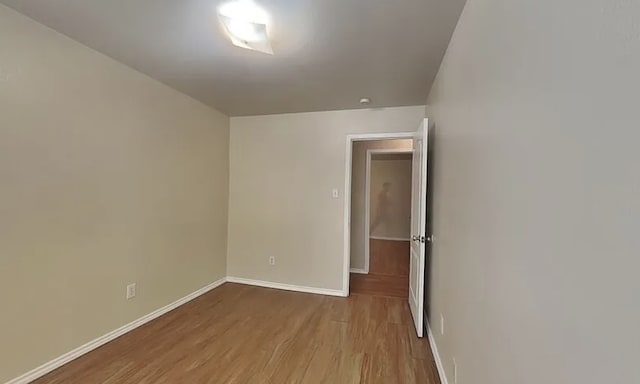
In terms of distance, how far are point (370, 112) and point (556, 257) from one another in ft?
10.3

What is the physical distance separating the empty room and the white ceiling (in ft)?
0.06

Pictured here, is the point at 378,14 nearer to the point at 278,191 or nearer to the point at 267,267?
the point at 278,191

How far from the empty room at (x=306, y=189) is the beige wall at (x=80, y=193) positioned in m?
0.01

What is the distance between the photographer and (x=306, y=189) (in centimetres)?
387

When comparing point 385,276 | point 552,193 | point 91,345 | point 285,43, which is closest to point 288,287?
point 385,276

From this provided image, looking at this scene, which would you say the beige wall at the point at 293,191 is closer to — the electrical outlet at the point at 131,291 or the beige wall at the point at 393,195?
the electrical outlet at the point at 131,291

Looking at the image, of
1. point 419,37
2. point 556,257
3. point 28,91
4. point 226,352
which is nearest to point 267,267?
point 226,352

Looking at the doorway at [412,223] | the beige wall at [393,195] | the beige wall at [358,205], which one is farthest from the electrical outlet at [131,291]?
the beige wall at [393,195]

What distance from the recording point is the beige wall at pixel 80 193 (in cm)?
187

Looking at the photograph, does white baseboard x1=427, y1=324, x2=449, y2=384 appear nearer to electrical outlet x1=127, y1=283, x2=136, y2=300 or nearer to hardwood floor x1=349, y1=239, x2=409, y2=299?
hardwood floor x1=349, y1=239, x2=409, y2=299

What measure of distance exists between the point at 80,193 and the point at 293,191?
2.21 m

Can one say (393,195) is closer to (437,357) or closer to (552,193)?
(437,357)

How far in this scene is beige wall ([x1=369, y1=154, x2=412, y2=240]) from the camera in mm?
8062

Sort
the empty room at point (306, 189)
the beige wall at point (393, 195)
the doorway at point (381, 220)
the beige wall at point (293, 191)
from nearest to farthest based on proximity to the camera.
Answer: the empty room at point (306, 189), the beige wall at point (293, 191), the doorway at point (381, 220), the beige wall at point (393, 195)
